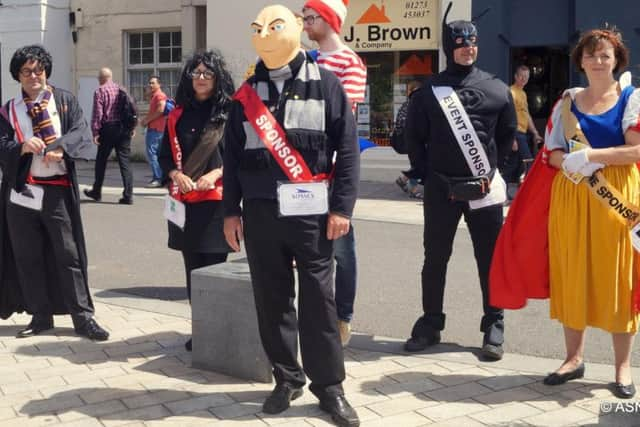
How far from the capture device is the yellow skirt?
4.38 metres

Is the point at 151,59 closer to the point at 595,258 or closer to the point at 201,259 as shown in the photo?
the point at 201,259

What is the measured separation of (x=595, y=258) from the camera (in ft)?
14.6

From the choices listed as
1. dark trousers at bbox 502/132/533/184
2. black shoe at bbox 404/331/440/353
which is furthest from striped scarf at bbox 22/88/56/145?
dark trousers at bbox 502/132/533/184

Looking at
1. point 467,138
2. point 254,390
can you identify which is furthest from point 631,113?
point 254,390

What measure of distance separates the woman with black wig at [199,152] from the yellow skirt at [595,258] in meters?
2.05

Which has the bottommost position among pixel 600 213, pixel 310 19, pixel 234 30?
pixel 600 213

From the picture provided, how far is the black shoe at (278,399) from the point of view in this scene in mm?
4289

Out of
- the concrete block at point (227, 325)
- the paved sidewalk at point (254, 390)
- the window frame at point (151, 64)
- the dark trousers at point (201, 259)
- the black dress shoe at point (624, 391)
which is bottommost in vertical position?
the paved sidewalk at point (254, 390)

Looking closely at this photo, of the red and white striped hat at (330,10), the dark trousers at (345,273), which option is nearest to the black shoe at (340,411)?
the dark trousers at (345,273)

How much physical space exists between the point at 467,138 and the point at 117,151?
8462 mm

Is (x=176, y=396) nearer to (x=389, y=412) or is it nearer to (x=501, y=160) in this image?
(x=389, y=412)

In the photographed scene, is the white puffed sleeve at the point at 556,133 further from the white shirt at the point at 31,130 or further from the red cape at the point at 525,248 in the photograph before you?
the white shirt at the point at 31,130

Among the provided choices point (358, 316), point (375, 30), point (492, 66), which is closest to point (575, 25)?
point (492, 66)

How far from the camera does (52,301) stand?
5.84 metres
